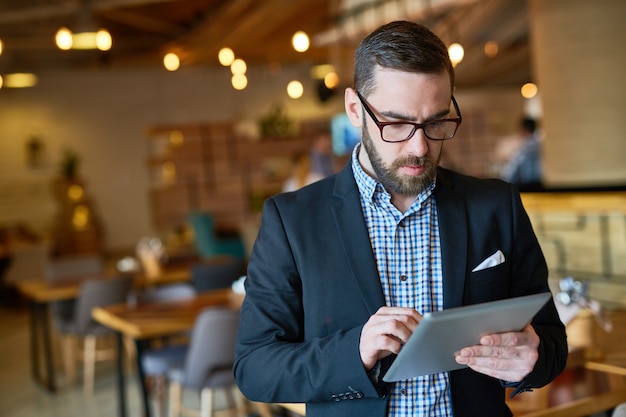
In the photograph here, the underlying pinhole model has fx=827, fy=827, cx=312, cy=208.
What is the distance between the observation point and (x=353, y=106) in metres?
1.90

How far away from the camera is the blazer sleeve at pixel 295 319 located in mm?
1758

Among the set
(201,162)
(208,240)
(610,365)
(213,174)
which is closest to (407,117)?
(610,365)

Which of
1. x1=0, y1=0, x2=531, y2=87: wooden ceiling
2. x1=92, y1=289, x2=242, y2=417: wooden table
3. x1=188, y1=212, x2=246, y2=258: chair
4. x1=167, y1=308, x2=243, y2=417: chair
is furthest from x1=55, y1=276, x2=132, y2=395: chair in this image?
x1=188, y1=212, x2=246, y2=258: chair

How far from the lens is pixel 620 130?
542 cm

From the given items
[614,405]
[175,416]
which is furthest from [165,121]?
[614,405]

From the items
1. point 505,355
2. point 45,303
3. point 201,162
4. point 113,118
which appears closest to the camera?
point 505,355

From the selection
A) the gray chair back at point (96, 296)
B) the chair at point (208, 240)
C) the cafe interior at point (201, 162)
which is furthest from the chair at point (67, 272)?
the chair at point (208, 240)

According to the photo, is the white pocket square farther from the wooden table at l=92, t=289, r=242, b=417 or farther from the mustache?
the wooden table at l=92, t=289, r=242, b=417

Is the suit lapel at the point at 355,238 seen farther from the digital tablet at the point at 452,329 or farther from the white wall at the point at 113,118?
the white wall at the point at 113,118

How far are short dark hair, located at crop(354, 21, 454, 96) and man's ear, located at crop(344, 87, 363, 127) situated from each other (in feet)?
0.12

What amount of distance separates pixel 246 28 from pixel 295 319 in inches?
391

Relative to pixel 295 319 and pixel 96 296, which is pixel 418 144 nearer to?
pixel 295 319

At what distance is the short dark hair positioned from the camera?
1751mm

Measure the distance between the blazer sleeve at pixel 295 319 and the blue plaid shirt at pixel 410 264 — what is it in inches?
3.9
